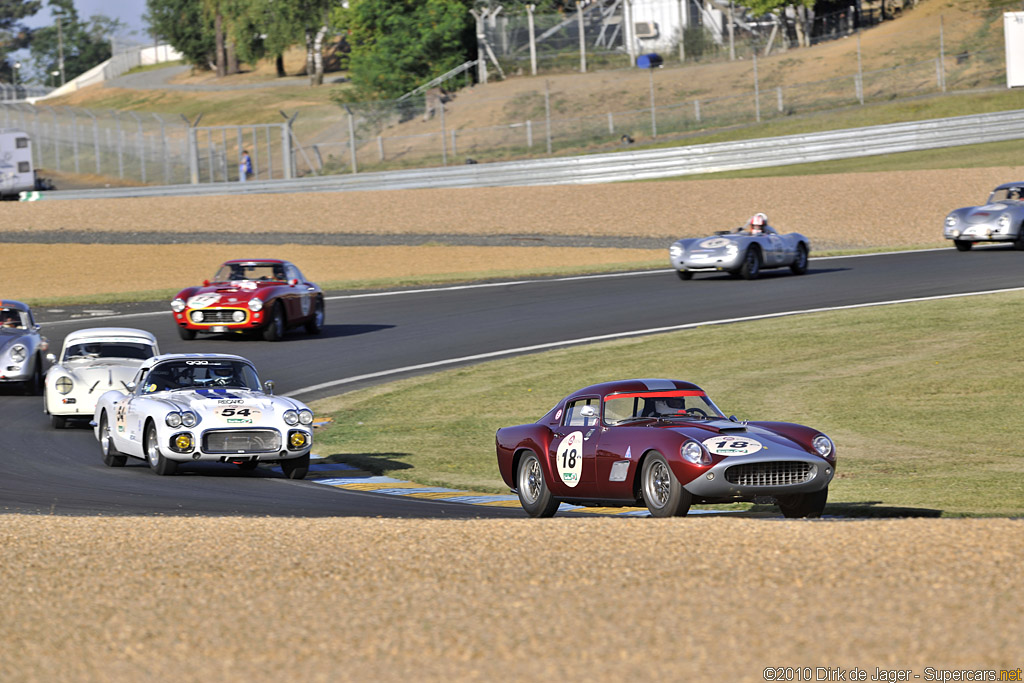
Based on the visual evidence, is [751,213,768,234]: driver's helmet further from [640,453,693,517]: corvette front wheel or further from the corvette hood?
[640,453,693,517]: corvette front wheel

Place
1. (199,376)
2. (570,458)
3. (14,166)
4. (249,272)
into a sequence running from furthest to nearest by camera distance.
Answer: (14,166) → (249,272) → (199,376) → (570,458)

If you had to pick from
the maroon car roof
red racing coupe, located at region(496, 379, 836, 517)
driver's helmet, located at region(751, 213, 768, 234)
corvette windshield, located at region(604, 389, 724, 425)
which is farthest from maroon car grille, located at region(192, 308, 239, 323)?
corvette windshield, located at region(604, 389, 724, 425)

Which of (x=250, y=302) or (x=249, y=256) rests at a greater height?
(x=249, y=256)

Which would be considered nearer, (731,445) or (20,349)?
(731,445)

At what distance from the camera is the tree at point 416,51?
70375mm

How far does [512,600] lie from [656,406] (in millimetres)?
4036

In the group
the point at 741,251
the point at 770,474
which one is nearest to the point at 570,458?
the point at 770,474

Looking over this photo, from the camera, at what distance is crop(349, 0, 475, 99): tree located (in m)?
70.4

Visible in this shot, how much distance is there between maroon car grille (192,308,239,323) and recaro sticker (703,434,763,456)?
1489 centimetres

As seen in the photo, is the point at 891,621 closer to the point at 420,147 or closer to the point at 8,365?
the point at 8,365

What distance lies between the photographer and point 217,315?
74.1 feet

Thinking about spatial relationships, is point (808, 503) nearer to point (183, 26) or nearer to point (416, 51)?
point (416, 51)

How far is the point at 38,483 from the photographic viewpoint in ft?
40.2

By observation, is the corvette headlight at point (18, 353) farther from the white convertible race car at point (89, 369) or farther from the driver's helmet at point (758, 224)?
the driver's helmet at point (758, 224)
